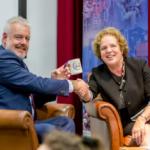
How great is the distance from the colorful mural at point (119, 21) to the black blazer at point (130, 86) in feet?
2.55

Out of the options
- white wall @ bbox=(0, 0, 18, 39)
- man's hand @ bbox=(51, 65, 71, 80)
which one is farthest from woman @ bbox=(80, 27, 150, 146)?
white wall @ bbox=(0, 0, 18, 39)

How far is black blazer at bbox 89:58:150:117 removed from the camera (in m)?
2.54

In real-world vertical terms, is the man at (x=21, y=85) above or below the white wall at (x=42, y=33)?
below

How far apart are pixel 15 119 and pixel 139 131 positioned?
0.81m

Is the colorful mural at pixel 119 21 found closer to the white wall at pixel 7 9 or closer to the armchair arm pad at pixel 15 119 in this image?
the white wall at pixel 7 9

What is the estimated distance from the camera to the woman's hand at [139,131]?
2.31 m

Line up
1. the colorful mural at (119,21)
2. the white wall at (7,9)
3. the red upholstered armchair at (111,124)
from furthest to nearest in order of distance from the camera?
1. the white wall at (7,9)
2. the colorful mural at (119,21)
3. the red upholstered armchair at (111,124)

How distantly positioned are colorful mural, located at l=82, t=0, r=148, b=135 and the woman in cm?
74

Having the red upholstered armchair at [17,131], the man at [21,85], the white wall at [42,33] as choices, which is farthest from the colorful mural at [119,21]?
the red upholstered armchair at [17,131]

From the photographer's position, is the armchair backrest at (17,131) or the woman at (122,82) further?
the woman at (122,82)

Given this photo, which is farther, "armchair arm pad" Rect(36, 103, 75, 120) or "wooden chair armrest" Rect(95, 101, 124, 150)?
"armchair arm pad" Rect(36, 103, 75, 120)

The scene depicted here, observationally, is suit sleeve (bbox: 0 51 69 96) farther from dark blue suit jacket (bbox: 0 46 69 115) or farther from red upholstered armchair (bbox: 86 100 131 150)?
red upholstered armchair (bbox: 86 100 131 150)

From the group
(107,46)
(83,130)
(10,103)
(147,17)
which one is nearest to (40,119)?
(10,103)

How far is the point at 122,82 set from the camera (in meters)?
2.60
